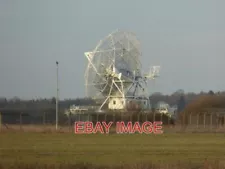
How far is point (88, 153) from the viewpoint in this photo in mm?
31188

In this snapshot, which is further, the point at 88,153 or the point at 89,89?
the point at 89,89

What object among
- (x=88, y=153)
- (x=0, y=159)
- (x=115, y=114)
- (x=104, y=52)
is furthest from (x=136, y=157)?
(x=104, y=52)

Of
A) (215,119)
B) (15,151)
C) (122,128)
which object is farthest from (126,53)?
(15,151)

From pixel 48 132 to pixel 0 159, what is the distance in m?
28.1

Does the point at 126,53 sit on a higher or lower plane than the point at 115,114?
higher

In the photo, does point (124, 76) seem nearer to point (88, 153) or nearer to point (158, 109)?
point (158, 109)

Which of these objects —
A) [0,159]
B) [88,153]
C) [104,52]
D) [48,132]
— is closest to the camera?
[0,159]

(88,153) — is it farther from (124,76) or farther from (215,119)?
(124,76)

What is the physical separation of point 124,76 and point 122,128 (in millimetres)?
32483

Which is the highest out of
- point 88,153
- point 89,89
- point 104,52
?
point 104,52

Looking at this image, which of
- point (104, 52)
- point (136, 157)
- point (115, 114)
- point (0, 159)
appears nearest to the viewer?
point (0, 159)

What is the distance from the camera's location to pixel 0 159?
26875 mm

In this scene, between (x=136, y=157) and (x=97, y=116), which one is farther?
(x=97, y=116)

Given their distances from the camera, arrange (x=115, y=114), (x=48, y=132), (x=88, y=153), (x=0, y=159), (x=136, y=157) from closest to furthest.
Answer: (x=0, y=159)
(x=136, y=157)
(x=88, y=153)
(x=48, y=132)
(x=115, y=114)
